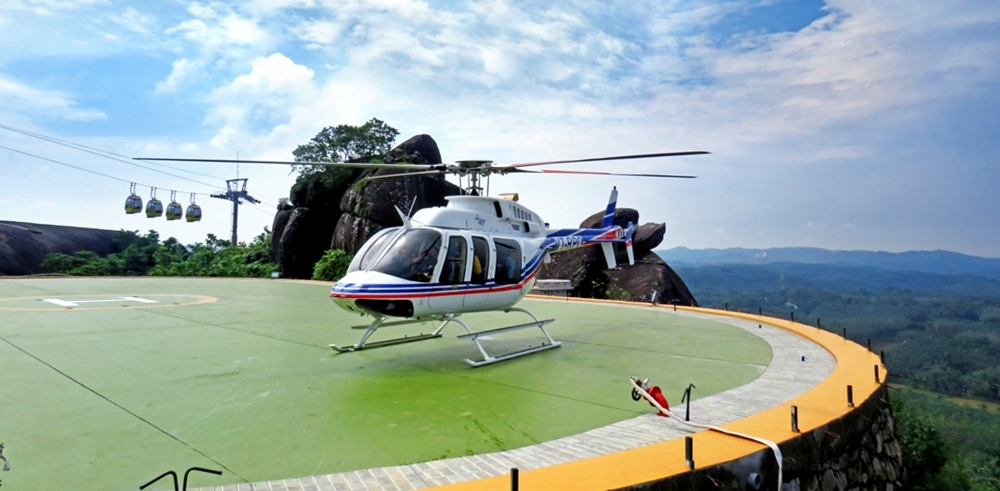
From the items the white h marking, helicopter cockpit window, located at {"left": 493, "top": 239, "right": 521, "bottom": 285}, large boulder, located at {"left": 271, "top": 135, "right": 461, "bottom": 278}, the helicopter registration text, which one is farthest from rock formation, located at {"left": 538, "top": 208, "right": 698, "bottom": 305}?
the white h marking

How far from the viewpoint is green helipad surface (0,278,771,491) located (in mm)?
3707

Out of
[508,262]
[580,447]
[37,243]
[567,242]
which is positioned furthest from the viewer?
[37,243]

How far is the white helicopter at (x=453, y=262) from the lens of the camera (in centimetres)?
644

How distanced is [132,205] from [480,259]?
24.5 m

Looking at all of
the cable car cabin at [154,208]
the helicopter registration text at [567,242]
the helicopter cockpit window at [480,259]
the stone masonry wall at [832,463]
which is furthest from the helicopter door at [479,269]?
the cable car cabin at [154,208]

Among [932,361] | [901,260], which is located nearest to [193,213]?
[932,361]

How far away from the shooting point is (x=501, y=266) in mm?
7758

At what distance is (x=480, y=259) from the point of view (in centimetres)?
739

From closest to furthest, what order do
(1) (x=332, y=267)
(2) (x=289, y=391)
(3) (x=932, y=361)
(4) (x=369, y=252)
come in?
(2) (x=289, y=391) → (4) (x=369, y=252) → (1) (x=332, y=267) → (3) (x=932, y=361)

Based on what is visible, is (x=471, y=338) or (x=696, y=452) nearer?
(x=696, y=452)

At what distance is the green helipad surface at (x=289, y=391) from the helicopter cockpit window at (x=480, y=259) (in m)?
1.09

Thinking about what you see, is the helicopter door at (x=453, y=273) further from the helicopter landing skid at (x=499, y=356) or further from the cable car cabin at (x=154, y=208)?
the cable car cabin at (x=154, y=208)

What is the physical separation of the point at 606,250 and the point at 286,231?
22.9 metres

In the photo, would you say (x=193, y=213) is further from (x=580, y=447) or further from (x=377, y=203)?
(x=580, y=447)
